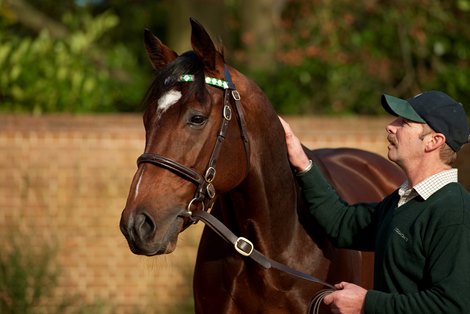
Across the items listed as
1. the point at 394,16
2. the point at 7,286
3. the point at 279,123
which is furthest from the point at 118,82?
the point at 279,123

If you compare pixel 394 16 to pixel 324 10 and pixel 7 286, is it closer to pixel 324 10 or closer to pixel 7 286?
pixel 324 10

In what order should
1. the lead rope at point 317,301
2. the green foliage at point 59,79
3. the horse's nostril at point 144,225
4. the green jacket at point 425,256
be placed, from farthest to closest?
the green foliage at point 59,79, the lead rope at point 317,301, the horse's nostril at point 144,225, the green jacket at point 425,256

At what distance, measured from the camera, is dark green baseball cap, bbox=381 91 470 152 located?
11.5ft

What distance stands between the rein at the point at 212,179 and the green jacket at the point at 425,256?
59cm

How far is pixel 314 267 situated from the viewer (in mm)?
4332

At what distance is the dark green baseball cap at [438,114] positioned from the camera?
11.5 ft

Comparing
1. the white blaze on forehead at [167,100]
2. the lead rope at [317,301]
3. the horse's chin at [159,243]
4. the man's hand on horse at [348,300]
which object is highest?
the white blaze on forehead at [167,100]

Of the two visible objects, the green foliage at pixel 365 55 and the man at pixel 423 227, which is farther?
the green foliage at pixel 365 55

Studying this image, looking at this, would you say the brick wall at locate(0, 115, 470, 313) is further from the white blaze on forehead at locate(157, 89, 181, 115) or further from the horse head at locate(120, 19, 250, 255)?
the white blaze on forehead at locate(157, 89, 181, 115)

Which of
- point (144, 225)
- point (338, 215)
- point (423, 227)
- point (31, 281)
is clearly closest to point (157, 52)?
point (144, 225)

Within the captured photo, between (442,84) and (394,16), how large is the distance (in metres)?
1.50

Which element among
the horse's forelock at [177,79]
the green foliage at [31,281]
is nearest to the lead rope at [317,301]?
the horse's forelock at [177,79]

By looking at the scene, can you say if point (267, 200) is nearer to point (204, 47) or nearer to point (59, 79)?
point (204, 47)

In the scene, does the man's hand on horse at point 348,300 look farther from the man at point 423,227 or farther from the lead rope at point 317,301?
the lead rope at point 317,301
